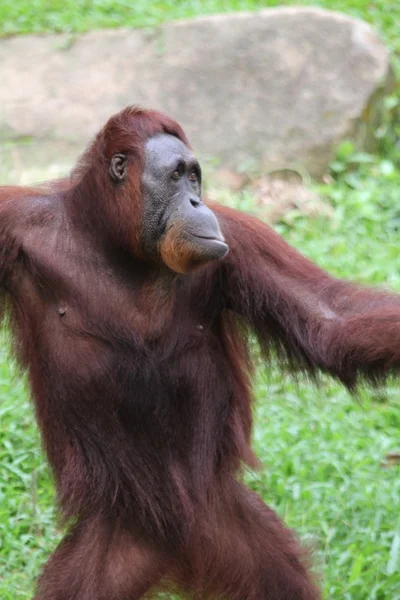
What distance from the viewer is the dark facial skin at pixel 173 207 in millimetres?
3663

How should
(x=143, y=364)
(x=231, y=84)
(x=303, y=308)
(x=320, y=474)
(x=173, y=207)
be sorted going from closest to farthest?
(x=173, y=207) < (x=143, y=364) < (x=303, y=308) < (x=320, y=474) < (x=231, y=84)

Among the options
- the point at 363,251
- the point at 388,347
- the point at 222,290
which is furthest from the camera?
the point at 363,251

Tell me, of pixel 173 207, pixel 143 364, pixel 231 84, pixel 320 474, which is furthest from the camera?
pixel 231 84

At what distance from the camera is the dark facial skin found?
3663mm

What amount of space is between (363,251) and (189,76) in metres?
2.37

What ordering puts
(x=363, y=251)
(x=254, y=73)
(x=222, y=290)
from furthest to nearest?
(x=254, y=73) < (x=363, y=251) < (x=222, y=290)

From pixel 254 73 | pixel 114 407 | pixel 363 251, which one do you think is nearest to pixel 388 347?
pixel 114 407

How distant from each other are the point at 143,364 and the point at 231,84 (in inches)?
206

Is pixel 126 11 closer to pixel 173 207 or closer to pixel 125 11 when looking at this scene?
pixel 125 11

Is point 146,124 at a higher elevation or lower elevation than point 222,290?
higher

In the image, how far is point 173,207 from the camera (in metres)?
3.76

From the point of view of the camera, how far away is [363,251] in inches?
286

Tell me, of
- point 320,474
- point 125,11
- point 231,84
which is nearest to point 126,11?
point 125,11

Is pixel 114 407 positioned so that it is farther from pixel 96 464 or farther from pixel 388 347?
pixel 388 347
